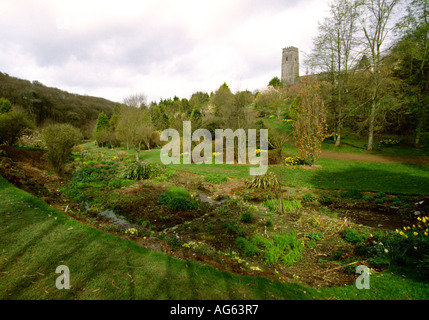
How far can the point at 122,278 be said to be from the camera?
3.06m

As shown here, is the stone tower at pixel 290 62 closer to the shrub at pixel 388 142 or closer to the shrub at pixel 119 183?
the shrub at pixel 388 142

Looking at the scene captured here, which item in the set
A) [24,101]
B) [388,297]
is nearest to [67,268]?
[388,297]

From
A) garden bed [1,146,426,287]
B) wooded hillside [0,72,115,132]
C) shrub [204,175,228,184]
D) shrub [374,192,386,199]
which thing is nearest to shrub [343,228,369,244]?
garden bed [1,146,426,287]

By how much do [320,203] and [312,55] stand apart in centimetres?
1869

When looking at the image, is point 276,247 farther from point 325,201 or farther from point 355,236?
point 325,201

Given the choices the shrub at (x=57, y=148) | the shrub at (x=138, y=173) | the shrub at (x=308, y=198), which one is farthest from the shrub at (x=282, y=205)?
the shrub at (x=57, y=148)

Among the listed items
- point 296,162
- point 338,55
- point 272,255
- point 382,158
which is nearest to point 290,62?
point 338,55

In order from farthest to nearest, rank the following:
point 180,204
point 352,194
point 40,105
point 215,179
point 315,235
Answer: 1. point 40,105
2. point 215,179
3. point 352,194
4. point 180,204
5. point 315,235

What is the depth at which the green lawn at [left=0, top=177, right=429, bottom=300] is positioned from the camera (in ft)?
9.09

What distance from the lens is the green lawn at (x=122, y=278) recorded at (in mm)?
2772

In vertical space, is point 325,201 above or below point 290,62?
below

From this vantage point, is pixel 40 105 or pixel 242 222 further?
pixel 40 105

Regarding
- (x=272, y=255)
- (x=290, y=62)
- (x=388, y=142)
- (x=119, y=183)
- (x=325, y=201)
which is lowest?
(x=272, y=255)
